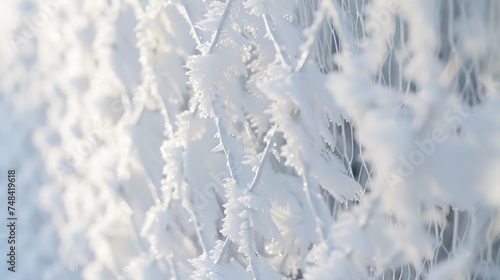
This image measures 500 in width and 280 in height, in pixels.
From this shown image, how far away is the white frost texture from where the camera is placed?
0.52 m

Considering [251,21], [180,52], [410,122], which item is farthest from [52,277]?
[410,122]

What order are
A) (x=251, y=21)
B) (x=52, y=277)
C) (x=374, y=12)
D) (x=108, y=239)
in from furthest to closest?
(x=52, y=277) → (x=108, y=239) → (x=251, y=21) → (x=374, y=12)

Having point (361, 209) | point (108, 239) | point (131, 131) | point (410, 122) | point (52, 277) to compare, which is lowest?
point (52, 277)

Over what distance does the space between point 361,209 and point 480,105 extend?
0.52ft

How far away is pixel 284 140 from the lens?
852 millimetres

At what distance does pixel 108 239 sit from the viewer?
1.35 meters

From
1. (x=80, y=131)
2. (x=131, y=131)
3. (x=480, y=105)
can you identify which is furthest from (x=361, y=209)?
(x=80, y=131)

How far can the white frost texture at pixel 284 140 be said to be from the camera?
52cm

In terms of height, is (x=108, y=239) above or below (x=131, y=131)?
below

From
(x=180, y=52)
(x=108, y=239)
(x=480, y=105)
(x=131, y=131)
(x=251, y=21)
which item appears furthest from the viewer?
(x=108, y=239)

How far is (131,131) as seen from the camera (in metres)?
1.21

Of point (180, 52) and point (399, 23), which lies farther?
point (180, 52)

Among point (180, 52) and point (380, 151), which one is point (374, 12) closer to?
point (380, 151)

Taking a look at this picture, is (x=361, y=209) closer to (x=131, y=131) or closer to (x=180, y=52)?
(x=180, y=52)
